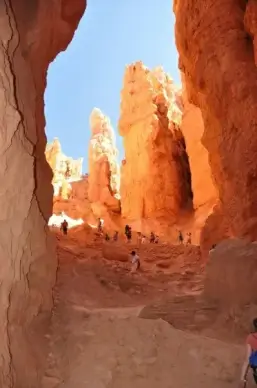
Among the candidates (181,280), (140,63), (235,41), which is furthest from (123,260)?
(140,63)

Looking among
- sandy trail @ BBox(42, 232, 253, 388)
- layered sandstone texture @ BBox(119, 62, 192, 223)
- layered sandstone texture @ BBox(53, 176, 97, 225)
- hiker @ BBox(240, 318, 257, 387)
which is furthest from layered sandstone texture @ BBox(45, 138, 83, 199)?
hiker @ BBox(240, 318, 257, 387)

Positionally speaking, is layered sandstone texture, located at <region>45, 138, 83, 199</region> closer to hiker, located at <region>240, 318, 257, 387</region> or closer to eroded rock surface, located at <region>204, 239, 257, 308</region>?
eroded rock surface, located at <region>204, 239, 257, 308</region>

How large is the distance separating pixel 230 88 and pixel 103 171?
29.0 metres

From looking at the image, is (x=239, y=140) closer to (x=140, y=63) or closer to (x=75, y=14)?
(x=75, y=14)

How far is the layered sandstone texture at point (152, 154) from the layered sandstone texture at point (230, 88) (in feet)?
46.0

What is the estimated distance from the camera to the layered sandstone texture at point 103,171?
37031mm

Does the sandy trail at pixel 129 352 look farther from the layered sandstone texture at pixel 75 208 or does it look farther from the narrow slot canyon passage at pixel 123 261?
the layered sandstone texture at pixel 75 208

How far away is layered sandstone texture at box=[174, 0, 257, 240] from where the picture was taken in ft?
38.7

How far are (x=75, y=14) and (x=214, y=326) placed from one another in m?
8.19

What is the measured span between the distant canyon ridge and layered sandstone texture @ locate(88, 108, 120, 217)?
99 mm

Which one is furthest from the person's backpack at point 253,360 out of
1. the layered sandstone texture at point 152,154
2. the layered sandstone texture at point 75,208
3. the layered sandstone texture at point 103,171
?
the layered sandstone texture at point 103,171

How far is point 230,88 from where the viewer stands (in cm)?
1268

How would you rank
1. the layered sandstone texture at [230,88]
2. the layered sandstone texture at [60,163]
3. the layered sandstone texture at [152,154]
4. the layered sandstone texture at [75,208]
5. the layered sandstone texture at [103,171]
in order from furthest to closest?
1. the layered sandstone texture at [60,163]
2. the layered sandstone texture at [75,208]
3. the layered sandstone texture at [103,171]
4. the layered sandstone texture at [152,154]
5. the layered sandstone texture at [230,88]

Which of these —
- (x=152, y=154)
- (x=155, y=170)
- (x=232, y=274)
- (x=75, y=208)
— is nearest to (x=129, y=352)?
(x=232, y=274)
